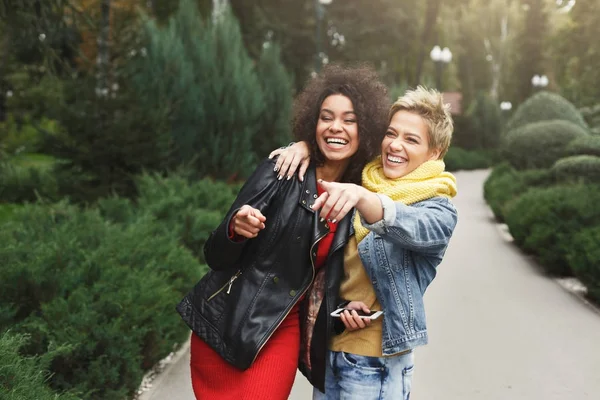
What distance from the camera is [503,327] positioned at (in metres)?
6.14

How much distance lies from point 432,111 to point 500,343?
3825mm

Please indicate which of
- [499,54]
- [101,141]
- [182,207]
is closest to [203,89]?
[101,141]

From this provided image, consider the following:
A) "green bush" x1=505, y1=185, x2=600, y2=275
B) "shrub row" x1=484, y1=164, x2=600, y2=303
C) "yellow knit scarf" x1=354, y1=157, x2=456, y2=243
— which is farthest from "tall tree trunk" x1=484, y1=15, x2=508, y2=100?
"yellow knit scarf" x1=354, y1=157, x2=456, y2=243

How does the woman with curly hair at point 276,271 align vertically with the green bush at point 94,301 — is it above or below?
above

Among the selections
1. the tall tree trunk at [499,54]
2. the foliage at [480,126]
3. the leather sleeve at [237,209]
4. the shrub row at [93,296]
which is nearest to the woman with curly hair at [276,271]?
the leather sleeve at [237,209]

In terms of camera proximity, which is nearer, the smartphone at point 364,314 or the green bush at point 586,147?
the smartphone at point 364,314

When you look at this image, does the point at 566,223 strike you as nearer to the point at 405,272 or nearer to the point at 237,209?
the point at 405,272

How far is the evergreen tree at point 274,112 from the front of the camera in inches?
530

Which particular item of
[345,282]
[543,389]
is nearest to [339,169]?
[345,282]

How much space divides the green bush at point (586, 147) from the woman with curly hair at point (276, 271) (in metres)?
10.9

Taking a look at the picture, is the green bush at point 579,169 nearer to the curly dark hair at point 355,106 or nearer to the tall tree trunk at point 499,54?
the curly dark hair at point 355,106

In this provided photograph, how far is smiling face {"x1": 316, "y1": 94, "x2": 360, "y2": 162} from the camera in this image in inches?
95.3

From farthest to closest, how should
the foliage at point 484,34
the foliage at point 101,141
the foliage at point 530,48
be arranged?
the foliage at point 484,34 → the foliage at point 530,48 → the foliage at point 101,141

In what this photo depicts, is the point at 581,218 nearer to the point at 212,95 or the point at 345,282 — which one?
the point at 212,95
